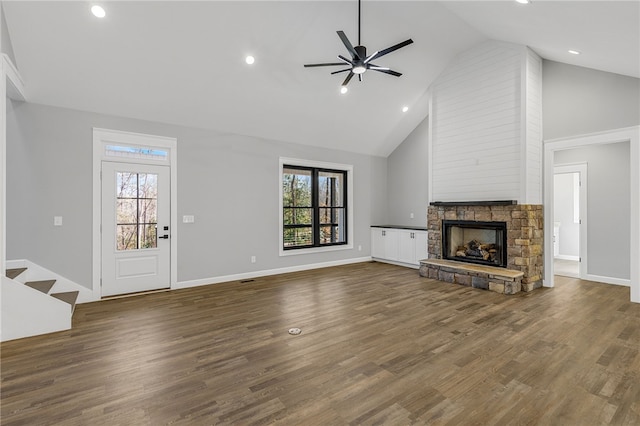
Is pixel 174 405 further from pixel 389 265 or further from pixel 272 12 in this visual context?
pixel 389 265

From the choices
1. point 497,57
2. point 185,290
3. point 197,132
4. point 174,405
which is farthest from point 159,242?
point 497,57

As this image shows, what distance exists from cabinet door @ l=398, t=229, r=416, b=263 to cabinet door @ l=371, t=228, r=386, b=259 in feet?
1.74

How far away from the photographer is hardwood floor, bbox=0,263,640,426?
2078 mm

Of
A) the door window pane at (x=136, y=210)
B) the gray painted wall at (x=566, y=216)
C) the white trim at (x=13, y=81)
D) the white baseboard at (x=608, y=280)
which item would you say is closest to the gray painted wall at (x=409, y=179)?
the white baseboard at (x=608, y=280)

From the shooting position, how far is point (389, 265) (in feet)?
24.3

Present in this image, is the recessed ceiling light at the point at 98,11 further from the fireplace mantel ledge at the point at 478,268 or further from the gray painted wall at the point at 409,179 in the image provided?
the gray painted wall at the point at 409,179

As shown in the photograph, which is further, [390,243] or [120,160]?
[390,243]

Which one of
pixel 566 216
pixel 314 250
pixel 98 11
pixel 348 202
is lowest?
pixel 314 250

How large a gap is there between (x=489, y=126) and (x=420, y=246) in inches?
107

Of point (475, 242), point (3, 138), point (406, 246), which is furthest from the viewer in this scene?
point (406, 246)

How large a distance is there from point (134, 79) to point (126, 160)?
1.22 meters

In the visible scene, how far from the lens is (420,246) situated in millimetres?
6867

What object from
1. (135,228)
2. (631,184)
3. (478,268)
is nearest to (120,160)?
(135,228)

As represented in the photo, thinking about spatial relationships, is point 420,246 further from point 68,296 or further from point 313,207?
point 68,296
